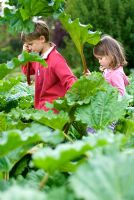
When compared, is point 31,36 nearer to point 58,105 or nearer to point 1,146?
point 58,105

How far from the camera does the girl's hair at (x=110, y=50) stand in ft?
10.8

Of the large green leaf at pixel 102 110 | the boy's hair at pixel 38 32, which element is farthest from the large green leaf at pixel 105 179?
the boy's hair at pixel 38 32

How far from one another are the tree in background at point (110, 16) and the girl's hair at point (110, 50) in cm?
957

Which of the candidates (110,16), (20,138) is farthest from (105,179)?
(110,16)

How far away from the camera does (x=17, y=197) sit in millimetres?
798

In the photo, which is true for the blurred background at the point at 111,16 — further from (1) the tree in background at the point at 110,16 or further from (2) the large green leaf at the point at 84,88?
(2) the large green leaf at the point at 84,88

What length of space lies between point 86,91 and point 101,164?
3.57 feet

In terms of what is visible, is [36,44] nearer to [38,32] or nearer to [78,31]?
[38,32]

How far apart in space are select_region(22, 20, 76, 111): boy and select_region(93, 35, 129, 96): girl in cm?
39

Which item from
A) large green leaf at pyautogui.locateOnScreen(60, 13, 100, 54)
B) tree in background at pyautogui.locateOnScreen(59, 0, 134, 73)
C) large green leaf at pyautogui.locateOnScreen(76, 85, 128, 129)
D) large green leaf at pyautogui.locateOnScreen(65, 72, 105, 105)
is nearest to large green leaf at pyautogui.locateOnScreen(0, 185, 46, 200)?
large green leaf at pyautogui.locateOnScreen(76, 85, 128, 129)

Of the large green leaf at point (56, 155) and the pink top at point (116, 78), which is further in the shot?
the pink top at point (116, 78)

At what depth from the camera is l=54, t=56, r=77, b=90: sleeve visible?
2.73 metres

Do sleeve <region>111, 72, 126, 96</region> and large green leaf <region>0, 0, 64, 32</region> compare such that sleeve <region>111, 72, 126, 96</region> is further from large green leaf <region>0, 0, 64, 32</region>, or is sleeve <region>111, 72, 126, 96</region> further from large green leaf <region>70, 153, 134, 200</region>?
large green leaf <region>70, 153, 134, 200</region>

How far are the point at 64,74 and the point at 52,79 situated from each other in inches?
6.5
